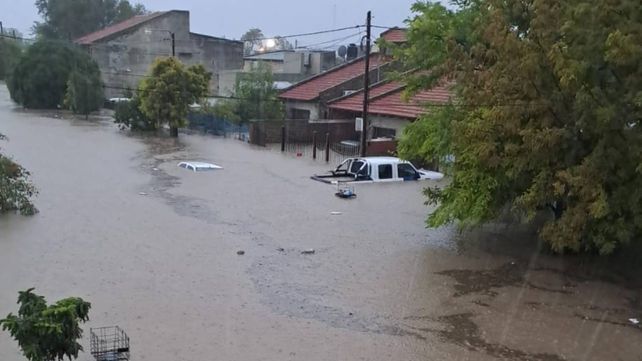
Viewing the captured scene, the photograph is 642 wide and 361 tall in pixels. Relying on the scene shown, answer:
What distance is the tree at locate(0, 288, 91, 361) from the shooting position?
317 inches

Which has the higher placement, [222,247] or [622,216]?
[622,216]

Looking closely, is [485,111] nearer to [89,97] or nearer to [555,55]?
[555,55]

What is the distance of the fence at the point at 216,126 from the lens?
4078 centimetres

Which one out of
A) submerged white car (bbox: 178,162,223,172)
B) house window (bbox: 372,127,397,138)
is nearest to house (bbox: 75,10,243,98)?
house window (bbox: 372,127,397,138)

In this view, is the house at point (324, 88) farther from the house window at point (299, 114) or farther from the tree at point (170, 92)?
the tree at point (170, 92)

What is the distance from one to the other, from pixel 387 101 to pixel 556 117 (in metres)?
20.3

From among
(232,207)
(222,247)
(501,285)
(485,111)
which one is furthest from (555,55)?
(232,207)

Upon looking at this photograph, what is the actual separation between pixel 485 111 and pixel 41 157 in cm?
2160

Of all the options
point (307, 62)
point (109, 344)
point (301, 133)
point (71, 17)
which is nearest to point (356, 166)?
point (301, 133)

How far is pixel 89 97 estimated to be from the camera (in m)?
49.6

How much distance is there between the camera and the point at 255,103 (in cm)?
4219

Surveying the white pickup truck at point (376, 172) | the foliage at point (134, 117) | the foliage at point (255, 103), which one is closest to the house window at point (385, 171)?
the white pickup truck at point (376, 172)

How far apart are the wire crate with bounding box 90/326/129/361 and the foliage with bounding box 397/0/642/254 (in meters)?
7.87

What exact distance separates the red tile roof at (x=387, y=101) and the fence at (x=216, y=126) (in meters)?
5.76
